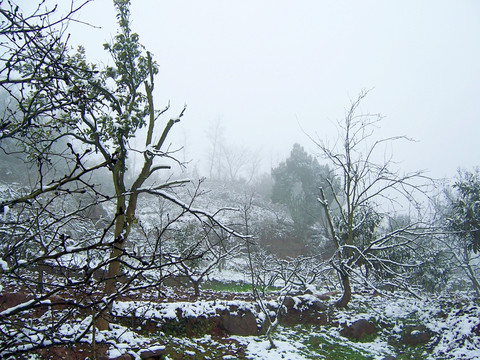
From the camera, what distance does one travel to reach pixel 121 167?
6.12 metres

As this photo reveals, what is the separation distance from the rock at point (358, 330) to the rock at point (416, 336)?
37.4 inches

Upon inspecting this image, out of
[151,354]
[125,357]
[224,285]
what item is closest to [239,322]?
[151,354]

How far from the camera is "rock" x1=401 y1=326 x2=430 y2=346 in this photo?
28.6 ft

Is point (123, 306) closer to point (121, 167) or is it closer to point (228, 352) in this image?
point (228, 352)

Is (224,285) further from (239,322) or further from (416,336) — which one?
(416,336)

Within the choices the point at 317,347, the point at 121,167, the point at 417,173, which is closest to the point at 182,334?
the point at 317,347

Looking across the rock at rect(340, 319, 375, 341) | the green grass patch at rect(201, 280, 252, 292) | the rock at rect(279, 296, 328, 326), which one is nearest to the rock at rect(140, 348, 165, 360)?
the rock at rect(279, 296, 328, 326)

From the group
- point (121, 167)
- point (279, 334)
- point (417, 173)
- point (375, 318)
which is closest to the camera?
point (121, 167)

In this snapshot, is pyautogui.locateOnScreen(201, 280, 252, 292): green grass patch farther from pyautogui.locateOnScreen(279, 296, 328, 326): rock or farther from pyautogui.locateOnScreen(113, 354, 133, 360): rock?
pyautogui.locateOnScreen(113, 354, 133, 360): rock

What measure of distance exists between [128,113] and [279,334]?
23.8ft

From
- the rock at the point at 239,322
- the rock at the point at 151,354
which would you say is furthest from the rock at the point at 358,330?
the rock at the point at 151,354

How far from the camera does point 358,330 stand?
9375 mm

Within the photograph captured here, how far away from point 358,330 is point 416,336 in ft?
5.20

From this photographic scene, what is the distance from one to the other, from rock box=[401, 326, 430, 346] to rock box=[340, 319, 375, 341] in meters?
0.95
